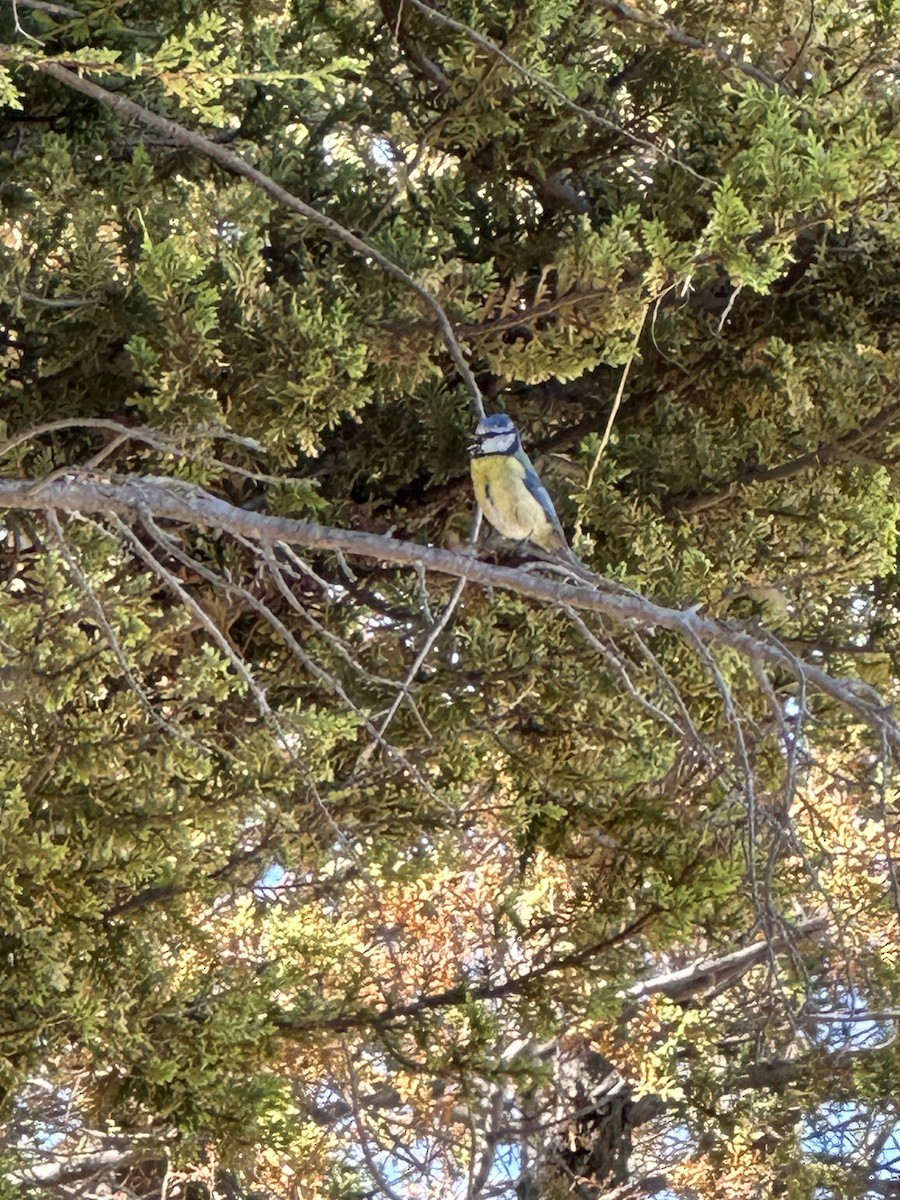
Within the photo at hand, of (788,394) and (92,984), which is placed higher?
(788,394)

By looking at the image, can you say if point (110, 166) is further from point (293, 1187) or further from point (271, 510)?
point (293, 1187)

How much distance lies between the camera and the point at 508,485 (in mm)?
3590

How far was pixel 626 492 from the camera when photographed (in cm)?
401

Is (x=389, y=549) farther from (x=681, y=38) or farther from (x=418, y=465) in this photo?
(x=681, y=38)

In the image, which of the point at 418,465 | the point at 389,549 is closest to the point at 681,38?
the point at 418,465

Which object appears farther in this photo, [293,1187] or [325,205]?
[293,1187]

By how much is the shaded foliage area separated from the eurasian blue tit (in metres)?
0.15

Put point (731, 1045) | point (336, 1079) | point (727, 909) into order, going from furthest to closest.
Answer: point (731, 1045) < point (336, 1079) < point (727, 909)

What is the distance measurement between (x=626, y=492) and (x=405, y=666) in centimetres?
78

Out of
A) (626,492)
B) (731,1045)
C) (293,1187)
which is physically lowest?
(293,1187)

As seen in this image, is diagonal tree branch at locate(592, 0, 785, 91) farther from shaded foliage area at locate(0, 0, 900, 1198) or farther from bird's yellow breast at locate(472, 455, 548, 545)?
bird's yellow breast at locate(472, 455, 548, 545)

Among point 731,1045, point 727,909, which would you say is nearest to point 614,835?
point 727,909

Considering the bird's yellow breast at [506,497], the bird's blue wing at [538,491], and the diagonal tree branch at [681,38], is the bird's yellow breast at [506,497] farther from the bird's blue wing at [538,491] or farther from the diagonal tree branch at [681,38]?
the diagonal tree branch at [681,38]

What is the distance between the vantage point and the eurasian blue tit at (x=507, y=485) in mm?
3539
